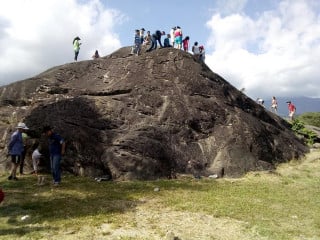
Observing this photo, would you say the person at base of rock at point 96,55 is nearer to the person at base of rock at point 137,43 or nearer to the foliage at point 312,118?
the person at base of rock at point 137,43

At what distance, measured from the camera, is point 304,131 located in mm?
40375

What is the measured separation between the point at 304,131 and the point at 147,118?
63.9 feet

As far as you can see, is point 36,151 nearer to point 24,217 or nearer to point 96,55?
point 24,217

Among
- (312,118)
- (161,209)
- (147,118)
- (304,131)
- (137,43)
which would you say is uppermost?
(137,43)

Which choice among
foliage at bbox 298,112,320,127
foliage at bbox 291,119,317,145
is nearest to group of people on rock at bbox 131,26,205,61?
foliage at bbox 291,119,317,145

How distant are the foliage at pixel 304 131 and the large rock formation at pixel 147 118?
4894 mm

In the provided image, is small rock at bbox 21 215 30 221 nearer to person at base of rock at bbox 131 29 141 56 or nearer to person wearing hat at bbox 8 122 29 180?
person wearing hat at bbox 8 122 29 180

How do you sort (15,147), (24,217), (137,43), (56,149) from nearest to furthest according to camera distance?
(24,217) < (56,149) < (15,147) < (137,43)

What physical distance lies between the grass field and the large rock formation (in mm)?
1959

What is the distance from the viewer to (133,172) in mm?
23219

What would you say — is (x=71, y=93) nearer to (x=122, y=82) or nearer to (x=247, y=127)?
(x=122, y=82)

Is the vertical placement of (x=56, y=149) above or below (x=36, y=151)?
above

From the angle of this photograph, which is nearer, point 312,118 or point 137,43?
point 137,43

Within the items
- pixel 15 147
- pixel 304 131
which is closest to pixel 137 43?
pixel 15 147
